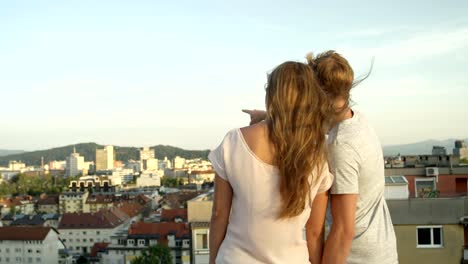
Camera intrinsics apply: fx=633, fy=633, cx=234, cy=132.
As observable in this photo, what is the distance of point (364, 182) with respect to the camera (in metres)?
2.06

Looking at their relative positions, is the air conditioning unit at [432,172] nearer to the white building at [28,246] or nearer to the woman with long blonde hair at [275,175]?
the woman with long blonde hair at [275,175]

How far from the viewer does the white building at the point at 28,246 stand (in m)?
54.9

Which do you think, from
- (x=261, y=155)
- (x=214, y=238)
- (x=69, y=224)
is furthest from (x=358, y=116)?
(x=69, y=224)

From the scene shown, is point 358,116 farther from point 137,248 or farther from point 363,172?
point 137,248

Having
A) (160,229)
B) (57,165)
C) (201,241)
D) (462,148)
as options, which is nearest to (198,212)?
(201,241)

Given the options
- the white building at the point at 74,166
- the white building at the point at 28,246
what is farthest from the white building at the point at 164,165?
the white building at the point at 28,246

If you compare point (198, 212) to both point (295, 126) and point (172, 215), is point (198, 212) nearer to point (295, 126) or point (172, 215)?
point (295, 126)

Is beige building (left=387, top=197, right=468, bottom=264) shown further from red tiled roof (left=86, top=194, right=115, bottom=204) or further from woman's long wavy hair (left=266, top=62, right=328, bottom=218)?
red tiled roof (left=86, top=194, right=115, bottom=204)

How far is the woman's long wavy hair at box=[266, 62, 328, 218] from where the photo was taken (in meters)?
1.80

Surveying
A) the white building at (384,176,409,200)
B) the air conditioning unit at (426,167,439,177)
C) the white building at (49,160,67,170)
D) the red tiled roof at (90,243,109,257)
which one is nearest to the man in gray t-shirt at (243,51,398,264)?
the white building at (384,176,409,200)

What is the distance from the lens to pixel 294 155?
1.80 metres

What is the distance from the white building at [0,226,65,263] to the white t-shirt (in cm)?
5588

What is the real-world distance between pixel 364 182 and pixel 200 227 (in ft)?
28.4

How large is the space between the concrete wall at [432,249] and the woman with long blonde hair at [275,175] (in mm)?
5489
